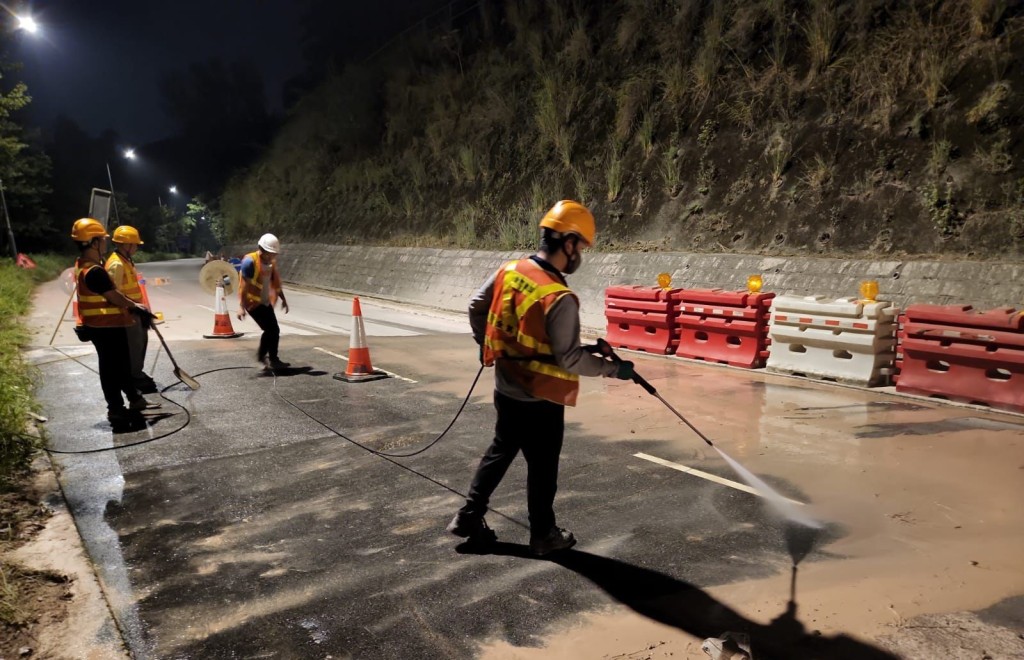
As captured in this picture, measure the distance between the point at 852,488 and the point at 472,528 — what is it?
2.93 m

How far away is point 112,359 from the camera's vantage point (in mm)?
6508

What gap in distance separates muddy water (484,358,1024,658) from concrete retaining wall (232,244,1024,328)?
2585mm

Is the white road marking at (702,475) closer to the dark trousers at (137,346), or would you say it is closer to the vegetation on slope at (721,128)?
the dark trousers at (137,346)

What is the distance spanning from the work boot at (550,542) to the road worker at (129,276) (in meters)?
5.38

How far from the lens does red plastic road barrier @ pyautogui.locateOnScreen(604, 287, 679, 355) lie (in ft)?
34.2

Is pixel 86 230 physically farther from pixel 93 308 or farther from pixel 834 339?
pixel 834 339

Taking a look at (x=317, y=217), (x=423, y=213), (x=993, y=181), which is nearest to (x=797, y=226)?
(x=993, y=181)

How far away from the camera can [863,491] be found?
15.8 feet

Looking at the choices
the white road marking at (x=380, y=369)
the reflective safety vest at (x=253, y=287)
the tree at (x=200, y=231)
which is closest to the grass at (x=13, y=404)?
the reflective safety vest at (x=253, y=287)

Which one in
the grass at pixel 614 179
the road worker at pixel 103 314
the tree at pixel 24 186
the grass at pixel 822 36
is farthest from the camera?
the tree at pixel 24 186

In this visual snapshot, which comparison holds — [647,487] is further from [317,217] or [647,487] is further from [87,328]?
[317,217]

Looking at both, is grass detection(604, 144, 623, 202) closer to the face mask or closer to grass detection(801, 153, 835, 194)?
grass detection(801, 153, 835, 194)

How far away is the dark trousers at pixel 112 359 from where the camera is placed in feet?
21.3

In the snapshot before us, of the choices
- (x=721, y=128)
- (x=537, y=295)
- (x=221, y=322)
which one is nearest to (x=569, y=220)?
(x=537, y=295)
